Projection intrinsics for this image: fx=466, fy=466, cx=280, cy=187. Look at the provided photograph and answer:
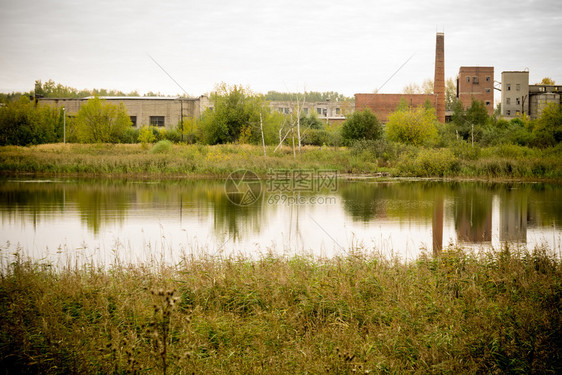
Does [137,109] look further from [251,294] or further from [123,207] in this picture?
[251,294]

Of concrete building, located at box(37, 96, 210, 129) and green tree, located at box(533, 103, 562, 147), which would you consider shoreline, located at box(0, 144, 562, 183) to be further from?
concrete building, located at box(37, 96, 210, 129)

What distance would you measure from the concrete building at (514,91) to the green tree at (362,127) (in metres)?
52.7

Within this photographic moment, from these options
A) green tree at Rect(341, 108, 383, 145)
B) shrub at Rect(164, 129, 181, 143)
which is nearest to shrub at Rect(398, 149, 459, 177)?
green tree at Rect(341, 108, 383, 145)

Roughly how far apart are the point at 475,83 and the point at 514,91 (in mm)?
10675

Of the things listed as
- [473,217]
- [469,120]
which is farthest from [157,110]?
[473,217]

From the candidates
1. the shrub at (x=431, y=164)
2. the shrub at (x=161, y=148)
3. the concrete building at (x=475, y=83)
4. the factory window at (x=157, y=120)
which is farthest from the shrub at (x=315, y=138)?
the concrete building at (x=475, y=83)

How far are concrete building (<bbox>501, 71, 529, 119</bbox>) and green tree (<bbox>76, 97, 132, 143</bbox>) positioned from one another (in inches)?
2855

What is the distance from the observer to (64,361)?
5598mm

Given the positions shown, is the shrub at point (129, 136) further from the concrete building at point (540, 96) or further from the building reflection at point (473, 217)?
the concrete building at point (540, 96)

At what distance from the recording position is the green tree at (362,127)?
159ft

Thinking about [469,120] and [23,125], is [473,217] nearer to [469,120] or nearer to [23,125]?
Result: [23,125]

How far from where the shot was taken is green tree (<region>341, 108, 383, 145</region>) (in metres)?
48.6

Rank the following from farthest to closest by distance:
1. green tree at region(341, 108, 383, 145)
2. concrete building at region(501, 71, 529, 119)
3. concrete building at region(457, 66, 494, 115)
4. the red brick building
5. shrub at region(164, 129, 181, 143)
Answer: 1. concrete building at region(501, 71, 529, 119)
2. concrete building at region(457, 66, 494, 115)
3. the red brick building
4. shrub at region(164, 129, 181, 143)
5. green tree at region(341, 108, 383, 145)

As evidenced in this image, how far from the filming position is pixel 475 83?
84.9 m
